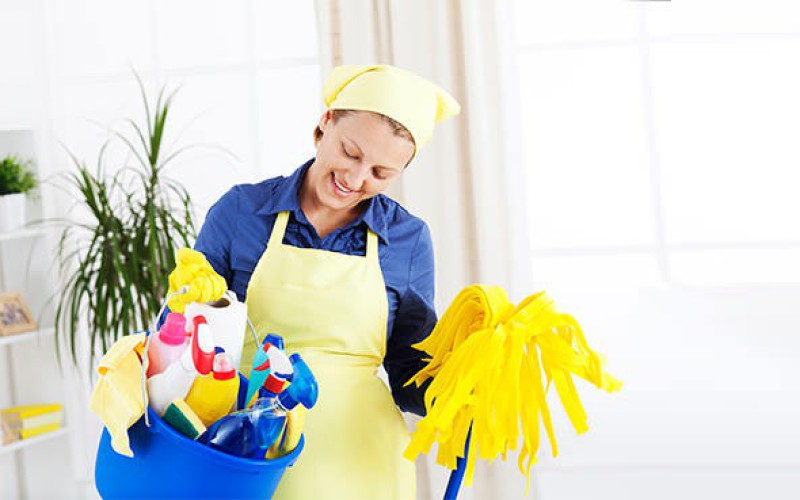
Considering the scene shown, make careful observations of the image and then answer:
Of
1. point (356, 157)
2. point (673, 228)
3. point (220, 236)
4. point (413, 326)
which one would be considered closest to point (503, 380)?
point (413, 326)

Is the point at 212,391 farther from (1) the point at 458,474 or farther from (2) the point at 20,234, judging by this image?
(2) the point at 20,234

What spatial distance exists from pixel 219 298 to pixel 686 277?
249 centimetres

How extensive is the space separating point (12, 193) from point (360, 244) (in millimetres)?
2011

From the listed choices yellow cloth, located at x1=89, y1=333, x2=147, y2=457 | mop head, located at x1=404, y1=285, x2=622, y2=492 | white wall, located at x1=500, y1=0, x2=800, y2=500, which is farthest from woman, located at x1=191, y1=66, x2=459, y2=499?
white wall, located at x1=500, y1=0, x2=800, y2=500

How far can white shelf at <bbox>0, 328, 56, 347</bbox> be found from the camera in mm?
3218

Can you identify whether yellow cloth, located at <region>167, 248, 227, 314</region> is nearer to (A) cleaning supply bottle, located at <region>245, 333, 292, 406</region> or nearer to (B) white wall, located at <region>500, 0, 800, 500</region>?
(A) cleaning supply bottle, located at <region>245, 333, 292, 406</region>

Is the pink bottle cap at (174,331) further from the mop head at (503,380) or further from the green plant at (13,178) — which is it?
the green plant at (13,178)

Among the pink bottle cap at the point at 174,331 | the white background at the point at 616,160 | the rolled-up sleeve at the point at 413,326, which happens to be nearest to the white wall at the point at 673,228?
the white background at the point at 616,160

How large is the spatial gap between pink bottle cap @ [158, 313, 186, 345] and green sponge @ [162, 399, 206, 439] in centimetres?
7

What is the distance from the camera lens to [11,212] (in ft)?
10.7

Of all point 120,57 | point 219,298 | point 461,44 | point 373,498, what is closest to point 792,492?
point 461,44

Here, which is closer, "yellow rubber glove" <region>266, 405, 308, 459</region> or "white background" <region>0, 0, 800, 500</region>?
"yellow rubber glove" <region>266, 405, 308, 459</region>

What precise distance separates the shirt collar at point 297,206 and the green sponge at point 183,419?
1.56 ft

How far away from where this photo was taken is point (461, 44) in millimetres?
3014
